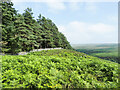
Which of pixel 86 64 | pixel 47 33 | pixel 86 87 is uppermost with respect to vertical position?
pixel 47 33

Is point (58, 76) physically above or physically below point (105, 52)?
above

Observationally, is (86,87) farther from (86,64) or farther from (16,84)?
(16,84)

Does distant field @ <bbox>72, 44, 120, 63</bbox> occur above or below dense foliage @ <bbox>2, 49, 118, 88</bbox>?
below

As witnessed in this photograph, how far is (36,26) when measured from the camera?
86.7 feet

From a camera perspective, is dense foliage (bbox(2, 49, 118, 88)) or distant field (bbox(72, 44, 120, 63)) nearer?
dense foliage (bbox(2, 49, 118, 88))

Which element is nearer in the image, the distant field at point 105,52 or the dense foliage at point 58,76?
the dense foliage at point 58,76

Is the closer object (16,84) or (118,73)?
(16,84)

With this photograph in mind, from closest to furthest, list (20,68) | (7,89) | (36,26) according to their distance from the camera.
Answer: (7,89) → (20,68) → (36,26)

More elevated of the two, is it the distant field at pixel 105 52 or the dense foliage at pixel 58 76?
the dense foliage at pixel 58 76

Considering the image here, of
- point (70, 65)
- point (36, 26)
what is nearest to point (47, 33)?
point (36, 26)

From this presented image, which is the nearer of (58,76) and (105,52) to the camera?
(58,76)

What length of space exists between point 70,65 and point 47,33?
26.6m

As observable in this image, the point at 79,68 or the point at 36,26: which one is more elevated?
the point at 36,26

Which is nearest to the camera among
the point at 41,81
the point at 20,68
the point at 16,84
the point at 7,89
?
the point at 7,89
